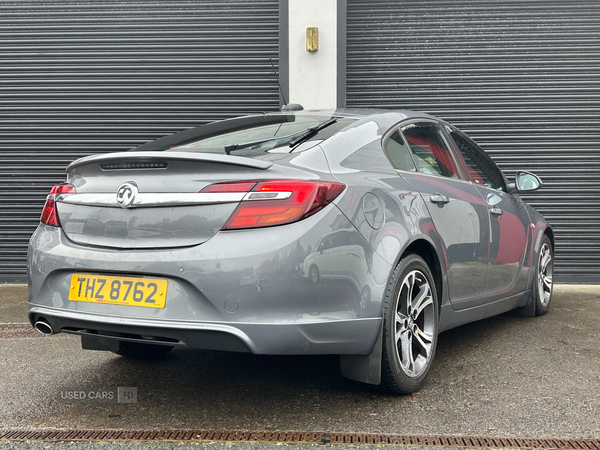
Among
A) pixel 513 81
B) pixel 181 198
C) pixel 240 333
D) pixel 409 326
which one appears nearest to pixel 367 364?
pixel 409 326

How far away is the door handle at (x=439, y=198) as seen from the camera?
10.8 feet

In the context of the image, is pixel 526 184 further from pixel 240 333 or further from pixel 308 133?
pixel 240 333

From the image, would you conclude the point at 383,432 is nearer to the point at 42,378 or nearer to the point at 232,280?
the point at 232,280

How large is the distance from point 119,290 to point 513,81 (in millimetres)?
5978

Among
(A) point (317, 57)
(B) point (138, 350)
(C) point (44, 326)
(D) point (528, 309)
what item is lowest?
(D) point (528, 309)

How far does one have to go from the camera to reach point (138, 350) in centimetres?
362

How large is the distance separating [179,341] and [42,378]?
134 cm

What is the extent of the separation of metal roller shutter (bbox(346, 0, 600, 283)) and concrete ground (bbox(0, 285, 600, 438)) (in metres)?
3.25

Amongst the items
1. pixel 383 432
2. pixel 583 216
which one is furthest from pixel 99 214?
pixel 583 216

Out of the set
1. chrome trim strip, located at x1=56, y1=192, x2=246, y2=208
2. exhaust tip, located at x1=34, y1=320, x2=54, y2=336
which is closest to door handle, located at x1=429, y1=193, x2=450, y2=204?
chrome trim strip, located at x1=56, y1=192, x2=246, y2=208

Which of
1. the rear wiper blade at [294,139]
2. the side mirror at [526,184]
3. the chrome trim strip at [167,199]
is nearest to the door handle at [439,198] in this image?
the rear wiper blade at [294,139]

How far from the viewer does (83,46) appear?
737 cm

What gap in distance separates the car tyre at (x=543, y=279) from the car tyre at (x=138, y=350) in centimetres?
288

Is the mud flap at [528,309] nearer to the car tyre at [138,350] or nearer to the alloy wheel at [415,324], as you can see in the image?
the alloy wheel at [415,324]
